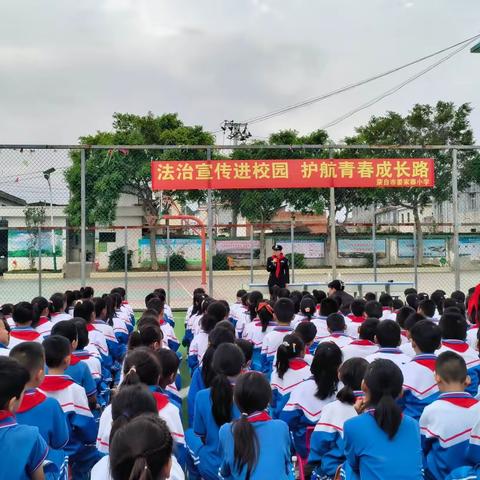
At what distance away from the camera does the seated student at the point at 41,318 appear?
5.14 meters

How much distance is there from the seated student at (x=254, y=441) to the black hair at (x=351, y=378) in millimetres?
Result: 466

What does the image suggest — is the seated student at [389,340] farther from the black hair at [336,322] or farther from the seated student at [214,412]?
the seated student at [214,412]

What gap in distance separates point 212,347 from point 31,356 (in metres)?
1.22

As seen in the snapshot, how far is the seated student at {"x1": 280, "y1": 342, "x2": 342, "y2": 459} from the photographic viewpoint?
315 centimetres

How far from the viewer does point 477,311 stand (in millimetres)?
5254

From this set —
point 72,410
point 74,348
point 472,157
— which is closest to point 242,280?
point 472,157

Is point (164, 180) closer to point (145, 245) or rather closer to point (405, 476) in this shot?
point (145, 245)

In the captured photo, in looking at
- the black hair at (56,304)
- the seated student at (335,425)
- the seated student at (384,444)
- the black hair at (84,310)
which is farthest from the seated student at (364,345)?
the black hair at (56,304)

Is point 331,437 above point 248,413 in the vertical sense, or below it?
below

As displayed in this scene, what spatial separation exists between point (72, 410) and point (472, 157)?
11.9m

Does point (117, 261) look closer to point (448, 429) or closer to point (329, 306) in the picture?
point (329, 306)

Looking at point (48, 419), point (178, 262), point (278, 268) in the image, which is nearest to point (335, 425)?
point (48, 419)

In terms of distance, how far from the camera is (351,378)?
2830 millimetres

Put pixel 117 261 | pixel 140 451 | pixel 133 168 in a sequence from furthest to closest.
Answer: pixel 133 168, pixel 117 261, pixel 140 451
